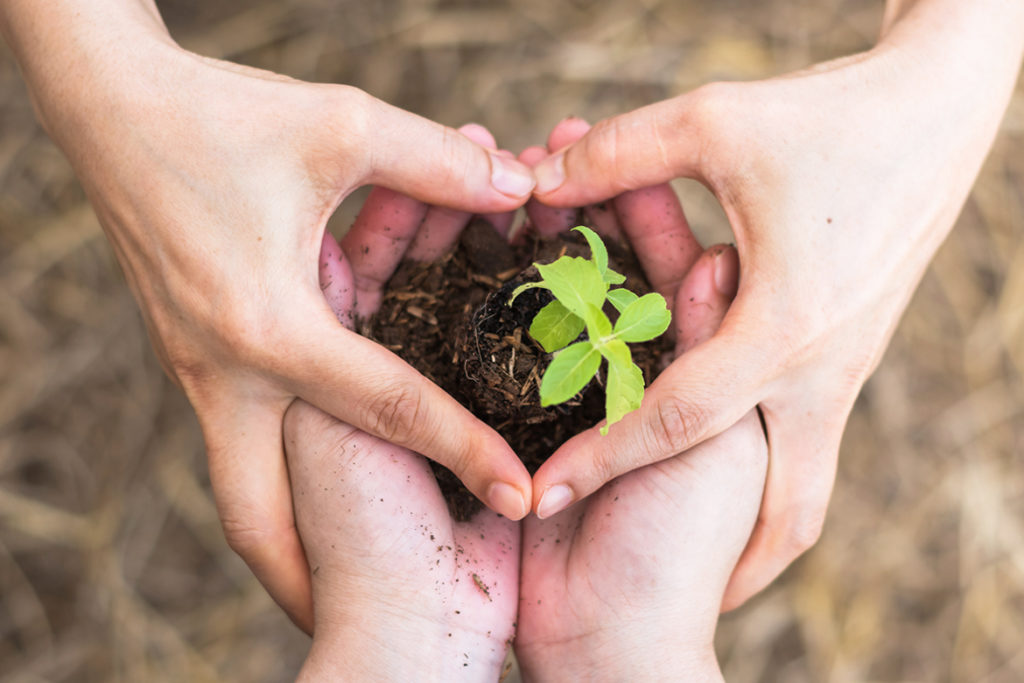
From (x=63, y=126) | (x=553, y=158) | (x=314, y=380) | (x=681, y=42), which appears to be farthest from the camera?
(x=681, y=42)

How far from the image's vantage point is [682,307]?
2.28 meters

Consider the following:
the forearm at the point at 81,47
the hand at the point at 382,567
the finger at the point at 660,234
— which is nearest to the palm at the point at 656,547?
the hand at the point at 382,567

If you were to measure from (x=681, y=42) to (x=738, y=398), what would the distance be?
2395mm

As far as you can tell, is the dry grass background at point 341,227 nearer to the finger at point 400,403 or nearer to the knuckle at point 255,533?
the knuckle at point 255,533

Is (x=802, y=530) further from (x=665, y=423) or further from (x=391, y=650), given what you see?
(x=391, y=650)

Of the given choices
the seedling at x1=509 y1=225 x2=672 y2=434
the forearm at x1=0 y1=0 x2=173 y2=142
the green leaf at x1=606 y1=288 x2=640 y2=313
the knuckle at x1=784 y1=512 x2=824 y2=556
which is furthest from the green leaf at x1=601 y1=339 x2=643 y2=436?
the forearm at x1=0 y1=0 x2=173 y2=142

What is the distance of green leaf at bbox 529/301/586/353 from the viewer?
65.5 inches

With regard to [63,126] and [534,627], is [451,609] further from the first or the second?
[63,126]

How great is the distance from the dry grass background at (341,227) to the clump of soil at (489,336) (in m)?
1.46

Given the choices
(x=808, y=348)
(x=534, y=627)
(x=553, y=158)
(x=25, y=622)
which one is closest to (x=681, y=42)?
(x=553, y=158)

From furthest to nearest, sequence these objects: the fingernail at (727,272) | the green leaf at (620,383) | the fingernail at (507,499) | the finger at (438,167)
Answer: the fingernail at (727,272), the finger at (438,167), the fingernail at (507,499), the green leaf at (620,383)

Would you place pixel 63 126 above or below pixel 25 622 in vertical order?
above

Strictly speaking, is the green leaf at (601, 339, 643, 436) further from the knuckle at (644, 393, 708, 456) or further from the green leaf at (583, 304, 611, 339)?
the knuckle at (644, 393, 708, 456)

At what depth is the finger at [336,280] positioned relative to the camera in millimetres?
2183
